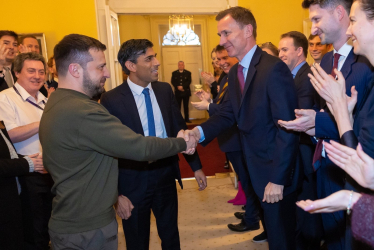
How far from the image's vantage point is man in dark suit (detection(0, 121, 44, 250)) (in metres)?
1.98

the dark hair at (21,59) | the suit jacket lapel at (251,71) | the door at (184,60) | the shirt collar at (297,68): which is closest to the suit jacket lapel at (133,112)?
the suit jacket lapel at (251,71)

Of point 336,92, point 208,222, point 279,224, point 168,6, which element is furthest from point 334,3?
point 168,6

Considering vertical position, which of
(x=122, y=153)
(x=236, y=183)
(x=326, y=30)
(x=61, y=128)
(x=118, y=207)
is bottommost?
(x=236, y=183)

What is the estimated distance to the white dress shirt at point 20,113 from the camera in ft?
8.50

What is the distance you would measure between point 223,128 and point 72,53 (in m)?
1.30

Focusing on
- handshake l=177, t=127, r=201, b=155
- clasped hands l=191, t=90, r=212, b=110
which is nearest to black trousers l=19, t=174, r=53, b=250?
handshake l=177, t=127, r=201, b=155

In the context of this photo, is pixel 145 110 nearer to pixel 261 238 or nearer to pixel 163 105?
pixel 163 105

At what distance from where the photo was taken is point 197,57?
1128 cm

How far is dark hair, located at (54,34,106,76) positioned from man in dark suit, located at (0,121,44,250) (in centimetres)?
78

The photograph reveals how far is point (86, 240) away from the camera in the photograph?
159 centimetres

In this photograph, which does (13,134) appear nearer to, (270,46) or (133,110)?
(133,110)

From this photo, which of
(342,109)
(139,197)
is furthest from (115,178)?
(342,109)

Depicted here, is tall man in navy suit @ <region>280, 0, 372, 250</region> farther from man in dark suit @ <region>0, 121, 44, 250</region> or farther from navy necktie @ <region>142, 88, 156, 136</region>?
man in dark suit @ <region>0, 121, 44, 250</region>

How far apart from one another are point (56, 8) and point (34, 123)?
13.5ft
